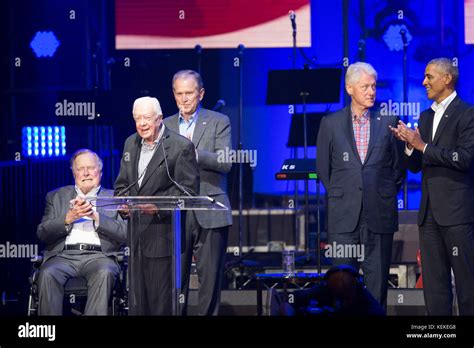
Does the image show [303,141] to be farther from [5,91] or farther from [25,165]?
[5,91]

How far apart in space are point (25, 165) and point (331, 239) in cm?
273

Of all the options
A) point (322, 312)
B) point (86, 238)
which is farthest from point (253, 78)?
point (322, 312)

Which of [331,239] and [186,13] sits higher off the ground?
[186,13]

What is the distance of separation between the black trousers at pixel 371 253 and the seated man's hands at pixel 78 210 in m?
1.57

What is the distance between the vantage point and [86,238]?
6.73 meters

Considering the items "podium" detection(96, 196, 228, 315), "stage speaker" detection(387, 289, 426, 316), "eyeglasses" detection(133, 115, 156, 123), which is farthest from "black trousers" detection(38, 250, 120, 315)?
"stage speaker" detection(387, 289, 426, 316)

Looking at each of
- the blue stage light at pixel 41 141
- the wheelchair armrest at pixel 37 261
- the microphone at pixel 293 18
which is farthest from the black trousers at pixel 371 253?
the blue stage light at pixel 41 141

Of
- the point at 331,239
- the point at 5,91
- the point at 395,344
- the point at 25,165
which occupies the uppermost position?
the point at 5,91

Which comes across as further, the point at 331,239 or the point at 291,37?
the point at 291,37

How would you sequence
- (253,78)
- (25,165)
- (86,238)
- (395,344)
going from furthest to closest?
(253,78), (25,165), (86,238), (395,344)

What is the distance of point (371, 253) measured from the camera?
6.45m

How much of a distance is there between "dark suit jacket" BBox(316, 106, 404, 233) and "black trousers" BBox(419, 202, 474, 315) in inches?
11.9

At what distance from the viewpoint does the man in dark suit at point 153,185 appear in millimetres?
5562

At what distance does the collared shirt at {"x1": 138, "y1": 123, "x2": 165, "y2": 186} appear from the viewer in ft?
19.7
